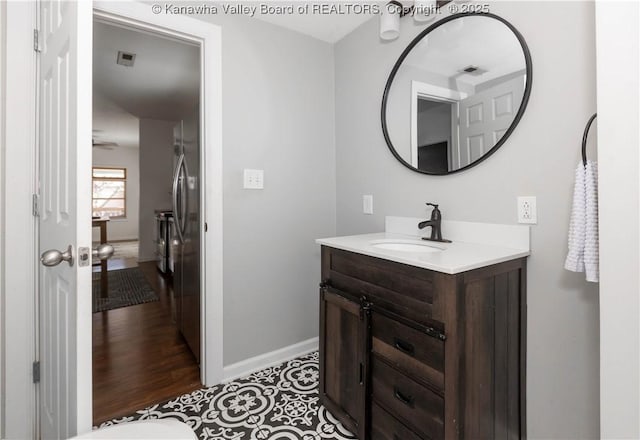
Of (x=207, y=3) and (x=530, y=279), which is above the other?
(x=207, y=3)

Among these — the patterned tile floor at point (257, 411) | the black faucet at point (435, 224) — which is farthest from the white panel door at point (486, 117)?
the patterned tile floor at point (257, 411)

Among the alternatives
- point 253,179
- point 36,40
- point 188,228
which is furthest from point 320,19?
point 188,228

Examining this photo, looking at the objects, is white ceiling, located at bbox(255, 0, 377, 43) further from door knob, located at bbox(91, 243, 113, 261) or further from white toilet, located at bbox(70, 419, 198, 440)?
white toilet, located at bbox(70, 419, 198, 440)

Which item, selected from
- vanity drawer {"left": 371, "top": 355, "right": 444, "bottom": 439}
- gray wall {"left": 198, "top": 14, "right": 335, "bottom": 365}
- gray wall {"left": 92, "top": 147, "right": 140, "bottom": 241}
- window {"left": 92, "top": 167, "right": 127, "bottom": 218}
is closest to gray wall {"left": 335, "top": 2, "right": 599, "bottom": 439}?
vanity drawer {"left": 371, "top": 355, "right": 444, "bottom": 439}

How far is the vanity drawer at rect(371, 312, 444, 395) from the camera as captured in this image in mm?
1083

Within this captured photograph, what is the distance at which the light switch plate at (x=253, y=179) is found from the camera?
2.01 meters

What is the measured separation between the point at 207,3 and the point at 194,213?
1.26 meters

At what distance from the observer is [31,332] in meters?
1.42

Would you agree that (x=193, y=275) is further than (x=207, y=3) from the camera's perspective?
Yes

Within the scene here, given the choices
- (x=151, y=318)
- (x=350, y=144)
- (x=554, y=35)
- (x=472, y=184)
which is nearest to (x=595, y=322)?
(x=472, y=184)

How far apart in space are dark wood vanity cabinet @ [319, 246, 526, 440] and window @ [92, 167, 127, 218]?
860 centimetres

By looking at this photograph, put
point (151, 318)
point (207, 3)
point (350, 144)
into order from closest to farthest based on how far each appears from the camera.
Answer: point (207, 3), point (350, 144), point (151, 318)

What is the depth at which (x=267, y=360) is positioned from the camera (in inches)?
84.3

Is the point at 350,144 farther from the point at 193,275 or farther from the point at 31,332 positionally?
the point at 31,332
